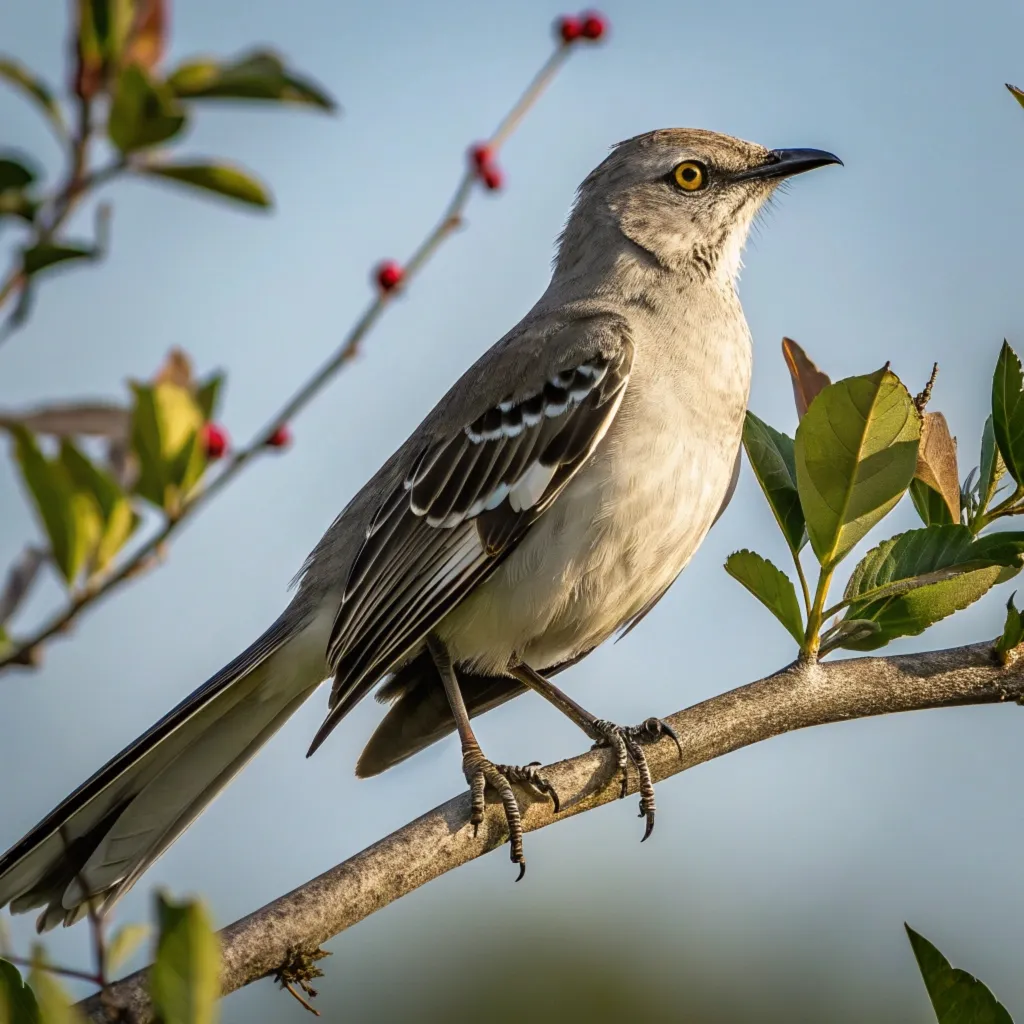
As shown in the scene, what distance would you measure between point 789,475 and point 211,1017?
2554 millimetres

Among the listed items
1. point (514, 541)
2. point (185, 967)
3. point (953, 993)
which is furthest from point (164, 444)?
point (514, 541)

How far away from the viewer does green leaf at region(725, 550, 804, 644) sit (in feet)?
11.9

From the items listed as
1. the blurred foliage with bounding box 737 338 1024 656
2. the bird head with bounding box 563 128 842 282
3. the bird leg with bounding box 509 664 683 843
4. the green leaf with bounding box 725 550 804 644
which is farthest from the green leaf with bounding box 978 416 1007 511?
the bird head with bounding box 563 128 842 282

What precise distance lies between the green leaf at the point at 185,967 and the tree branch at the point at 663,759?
4.27ft

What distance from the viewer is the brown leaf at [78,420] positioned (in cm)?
144

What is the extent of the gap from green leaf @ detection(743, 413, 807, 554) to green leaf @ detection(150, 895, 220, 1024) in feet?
7.94

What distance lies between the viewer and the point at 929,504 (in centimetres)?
381

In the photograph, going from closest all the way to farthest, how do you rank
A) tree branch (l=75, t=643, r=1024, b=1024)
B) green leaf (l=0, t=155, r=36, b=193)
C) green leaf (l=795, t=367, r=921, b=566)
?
green leaf (l=0, t=155, r=36, b=193) < tree branch (l=75, t=643, r=1024, b=1024) < green leaf (l=795, t=367, r=921, b=566)

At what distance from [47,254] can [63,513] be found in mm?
329

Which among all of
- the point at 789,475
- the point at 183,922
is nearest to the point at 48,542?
the point at 183,922

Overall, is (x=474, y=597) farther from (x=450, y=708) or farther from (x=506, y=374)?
(x=506, y=374)

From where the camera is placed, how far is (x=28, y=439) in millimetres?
1447

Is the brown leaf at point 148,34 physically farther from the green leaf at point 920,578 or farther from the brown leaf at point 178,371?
the green leaf at point 920,578

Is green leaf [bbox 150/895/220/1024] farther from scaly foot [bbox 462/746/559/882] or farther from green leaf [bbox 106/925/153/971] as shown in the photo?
scaly foot [bbox 462/746/559/882]
